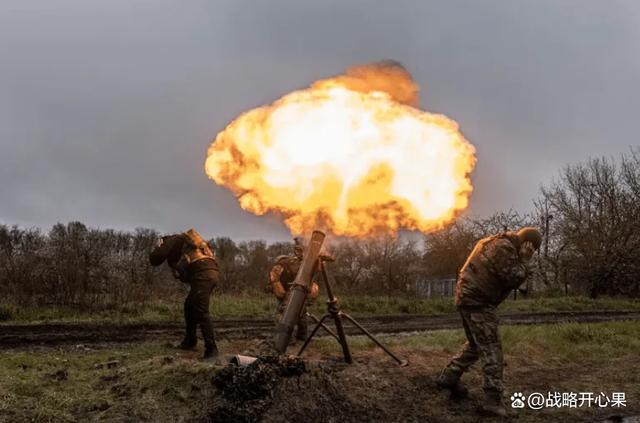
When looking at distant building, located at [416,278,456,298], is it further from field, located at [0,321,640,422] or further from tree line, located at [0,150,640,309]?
field, located at [0,321,640,422]

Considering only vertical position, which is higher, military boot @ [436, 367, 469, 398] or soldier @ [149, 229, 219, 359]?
soldier @ [149, 229, 219, 359]

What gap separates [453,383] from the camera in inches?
301

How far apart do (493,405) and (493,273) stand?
1767mm

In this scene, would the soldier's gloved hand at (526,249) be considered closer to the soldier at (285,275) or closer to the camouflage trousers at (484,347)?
the camouflage trousers at (484,347)

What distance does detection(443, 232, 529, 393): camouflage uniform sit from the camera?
7297 millimetres

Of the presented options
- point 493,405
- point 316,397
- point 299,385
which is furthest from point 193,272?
point 493,405

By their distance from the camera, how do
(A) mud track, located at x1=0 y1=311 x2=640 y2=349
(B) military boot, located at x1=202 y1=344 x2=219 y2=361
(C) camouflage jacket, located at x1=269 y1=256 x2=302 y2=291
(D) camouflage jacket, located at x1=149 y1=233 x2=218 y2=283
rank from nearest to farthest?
(B) military boot, located at x1=202 y1=344 x2=219 y2=361 < (D) camouflage jacket, located at x1=149 y1=233 x2=218 y2=283 < (A) mud track, located at x1=0 y1=311 x2=640 y2=349 < (C) camouflage jacket, located at x1=269 y1=256 x2=302 y2=291

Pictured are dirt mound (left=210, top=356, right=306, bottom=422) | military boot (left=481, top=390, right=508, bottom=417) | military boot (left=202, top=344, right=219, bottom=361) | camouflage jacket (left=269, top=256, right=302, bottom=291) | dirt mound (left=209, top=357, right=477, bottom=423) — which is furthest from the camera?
camouflage jacket (left=269, top=256, right=302, bottom=291)

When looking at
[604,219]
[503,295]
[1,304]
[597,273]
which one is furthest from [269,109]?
[604,219]

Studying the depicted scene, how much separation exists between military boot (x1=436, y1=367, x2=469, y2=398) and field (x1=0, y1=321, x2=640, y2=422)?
0.47ft

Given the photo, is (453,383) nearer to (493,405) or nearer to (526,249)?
(493,405)

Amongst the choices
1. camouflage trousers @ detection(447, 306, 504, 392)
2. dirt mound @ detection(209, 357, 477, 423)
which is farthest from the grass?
camouflage trousers @ detection(447, 306, 504, 392)

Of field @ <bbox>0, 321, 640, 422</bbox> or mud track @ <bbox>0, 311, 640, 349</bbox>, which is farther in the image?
mud track @ <bbox>0, 311, 640, 349</bbox>

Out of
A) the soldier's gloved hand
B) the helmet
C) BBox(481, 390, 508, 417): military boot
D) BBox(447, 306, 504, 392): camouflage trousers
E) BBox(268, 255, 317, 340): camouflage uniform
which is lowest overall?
BBox(481, 390, 508, 417): military boot
